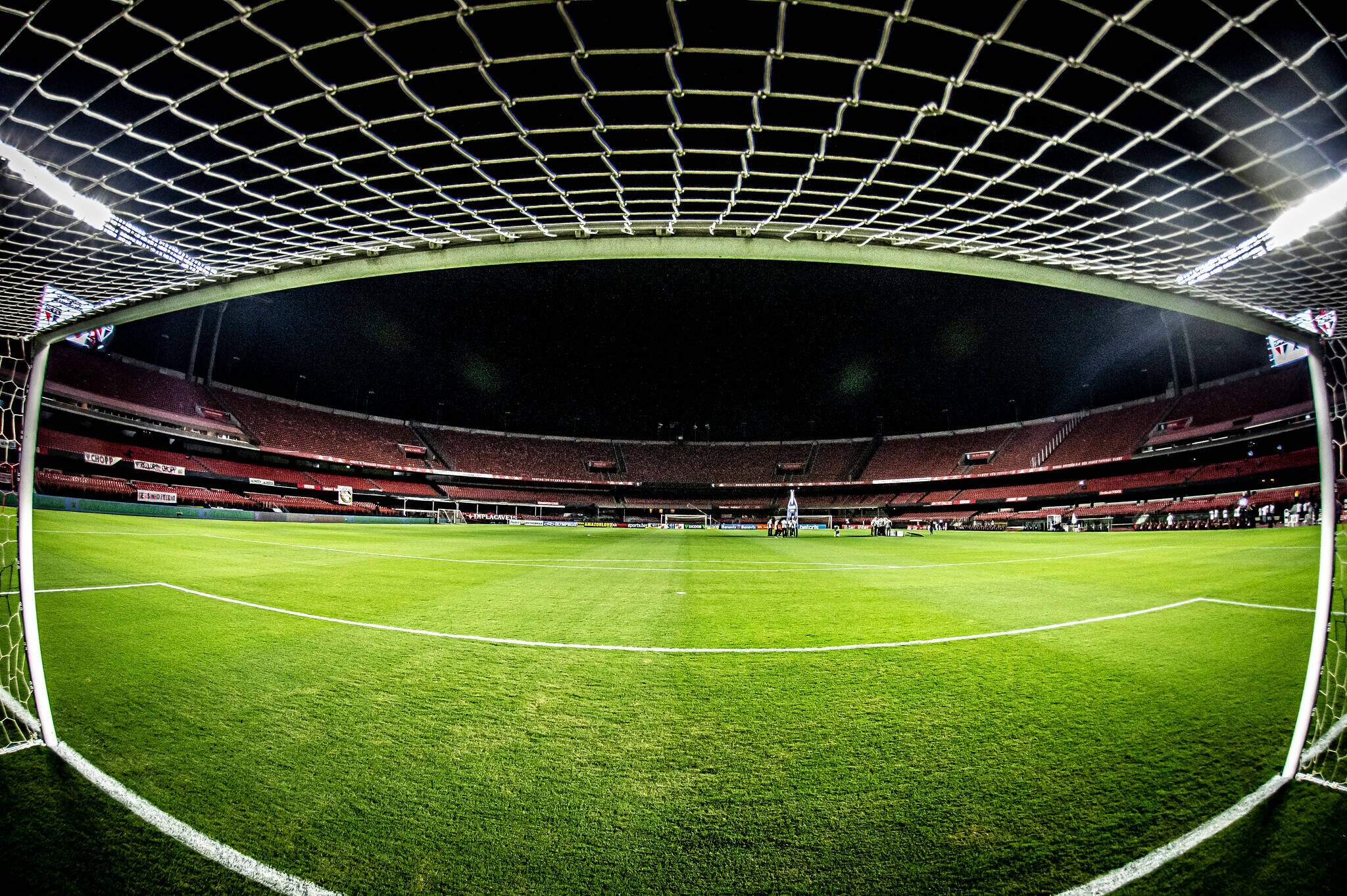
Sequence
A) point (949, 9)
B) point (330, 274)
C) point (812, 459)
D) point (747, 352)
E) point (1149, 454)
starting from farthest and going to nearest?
point (812, 459)
point (747, 352)
point (1149, 454)
point (330, 274)
point (949, 9)

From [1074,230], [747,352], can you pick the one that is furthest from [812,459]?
[1074,230]

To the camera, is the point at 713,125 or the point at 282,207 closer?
the point at 713,125

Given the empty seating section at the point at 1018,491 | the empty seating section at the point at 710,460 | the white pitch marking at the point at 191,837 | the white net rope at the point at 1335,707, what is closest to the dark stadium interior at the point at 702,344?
the empty seating section at the point at 710,460

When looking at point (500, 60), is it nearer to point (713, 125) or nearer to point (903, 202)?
point (713, 125)

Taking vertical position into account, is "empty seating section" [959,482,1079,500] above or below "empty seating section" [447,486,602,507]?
above

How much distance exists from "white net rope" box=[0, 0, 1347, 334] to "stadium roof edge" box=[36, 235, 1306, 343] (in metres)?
0.11

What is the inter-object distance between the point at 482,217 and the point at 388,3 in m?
1.08

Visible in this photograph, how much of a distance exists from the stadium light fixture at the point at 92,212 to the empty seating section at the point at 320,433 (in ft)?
164

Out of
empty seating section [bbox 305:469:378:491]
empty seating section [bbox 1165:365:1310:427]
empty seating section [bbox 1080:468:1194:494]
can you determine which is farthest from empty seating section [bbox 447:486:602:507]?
empty seating section [bbox 1165:365:1310:427]

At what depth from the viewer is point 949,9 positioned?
1.80 metres

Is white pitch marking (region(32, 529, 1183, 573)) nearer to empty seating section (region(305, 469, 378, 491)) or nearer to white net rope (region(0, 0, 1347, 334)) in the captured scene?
white net rope (region(0, 0, 1347, 334))

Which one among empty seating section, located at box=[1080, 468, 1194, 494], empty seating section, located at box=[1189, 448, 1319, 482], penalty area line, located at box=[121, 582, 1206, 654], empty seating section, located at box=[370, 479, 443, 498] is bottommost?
empty seating section, located at box=[370, 479, 443, 498]

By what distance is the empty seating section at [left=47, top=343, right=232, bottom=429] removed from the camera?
31.6 metres

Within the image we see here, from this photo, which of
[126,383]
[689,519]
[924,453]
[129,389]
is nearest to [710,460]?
[689,519]
